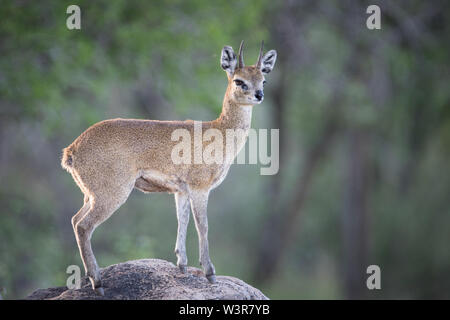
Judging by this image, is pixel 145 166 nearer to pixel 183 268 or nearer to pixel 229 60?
pixel 183 268

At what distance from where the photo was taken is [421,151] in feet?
73.4

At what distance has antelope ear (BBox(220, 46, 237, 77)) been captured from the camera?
7.38 meters

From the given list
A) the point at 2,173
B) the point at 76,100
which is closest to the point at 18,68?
the point at 76,100

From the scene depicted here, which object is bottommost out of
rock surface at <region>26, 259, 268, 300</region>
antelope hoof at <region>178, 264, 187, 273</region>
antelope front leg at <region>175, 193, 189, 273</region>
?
rock surface at <region>26, 259, 268, 300</region>

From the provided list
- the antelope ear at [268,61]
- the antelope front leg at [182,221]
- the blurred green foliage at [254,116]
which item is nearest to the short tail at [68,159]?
the antelope front leg at [182,221]

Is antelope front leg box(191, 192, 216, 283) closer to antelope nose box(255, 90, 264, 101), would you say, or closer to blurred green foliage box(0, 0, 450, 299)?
antelope nose box(255, 90, 264, 101)

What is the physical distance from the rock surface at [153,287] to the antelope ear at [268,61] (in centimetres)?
260

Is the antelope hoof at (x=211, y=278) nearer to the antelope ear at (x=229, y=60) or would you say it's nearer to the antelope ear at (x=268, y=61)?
the antelope ear at (x=229, y=60)

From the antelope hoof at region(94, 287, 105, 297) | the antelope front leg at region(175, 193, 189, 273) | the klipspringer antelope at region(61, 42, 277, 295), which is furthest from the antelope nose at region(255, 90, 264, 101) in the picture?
the antelope hoof at region(94, 287, 105, 297)

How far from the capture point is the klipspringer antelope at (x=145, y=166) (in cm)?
667

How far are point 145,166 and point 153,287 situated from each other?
1351mm

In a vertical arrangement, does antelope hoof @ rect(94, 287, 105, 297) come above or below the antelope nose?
below

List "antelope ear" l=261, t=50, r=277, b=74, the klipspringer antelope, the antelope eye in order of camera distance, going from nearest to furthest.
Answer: the klipspringer antelope, the antelope eye, "antelope ear" l=261, t=50, r=277, b=74

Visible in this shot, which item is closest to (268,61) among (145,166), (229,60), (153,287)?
(229,60)
